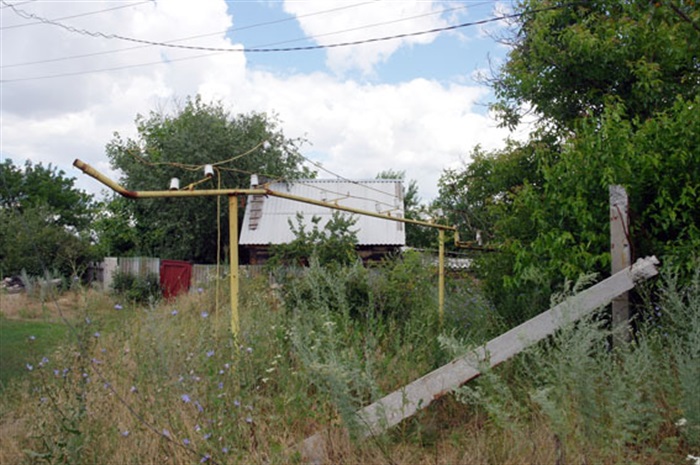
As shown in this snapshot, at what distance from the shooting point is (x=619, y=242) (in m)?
4.21

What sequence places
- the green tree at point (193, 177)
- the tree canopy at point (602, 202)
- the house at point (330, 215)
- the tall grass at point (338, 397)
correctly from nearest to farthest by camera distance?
the tall grass at point (338, 397) < the tree canopy at point (602, 202) < the house at point (330, 215) < the green tree at point (193, 177)

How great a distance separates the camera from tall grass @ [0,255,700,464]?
2.96 m

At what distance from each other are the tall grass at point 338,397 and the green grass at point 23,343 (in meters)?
0.54

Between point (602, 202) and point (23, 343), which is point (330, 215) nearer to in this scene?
point (23, 343)

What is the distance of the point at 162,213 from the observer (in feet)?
82.5

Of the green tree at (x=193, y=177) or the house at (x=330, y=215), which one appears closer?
the house at (x=330, y=215)

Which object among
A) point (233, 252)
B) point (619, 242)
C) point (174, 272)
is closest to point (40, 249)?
point (174, 272)

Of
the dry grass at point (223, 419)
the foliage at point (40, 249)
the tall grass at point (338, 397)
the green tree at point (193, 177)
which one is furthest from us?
the green tree at point (193, 177)

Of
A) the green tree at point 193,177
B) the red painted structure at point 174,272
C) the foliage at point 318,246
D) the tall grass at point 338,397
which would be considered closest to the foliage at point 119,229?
the green tree at point 193,177

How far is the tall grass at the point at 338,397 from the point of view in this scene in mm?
2957

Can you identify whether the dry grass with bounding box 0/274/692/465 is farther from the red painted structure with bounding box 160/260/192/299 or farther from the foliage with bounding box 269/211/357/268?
the red painted structure with bounding box 160/260/192/299

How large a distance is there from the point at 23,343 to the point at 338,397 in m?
7.96

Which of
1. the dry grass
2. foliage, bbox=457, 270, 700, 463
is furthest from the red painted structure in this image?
foliage, bbox=457, 270, 700, 463

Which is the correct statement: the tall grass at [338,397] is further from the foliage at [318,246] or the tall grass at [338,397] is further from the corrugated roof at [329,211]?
the corrugated roof at [329,211]
